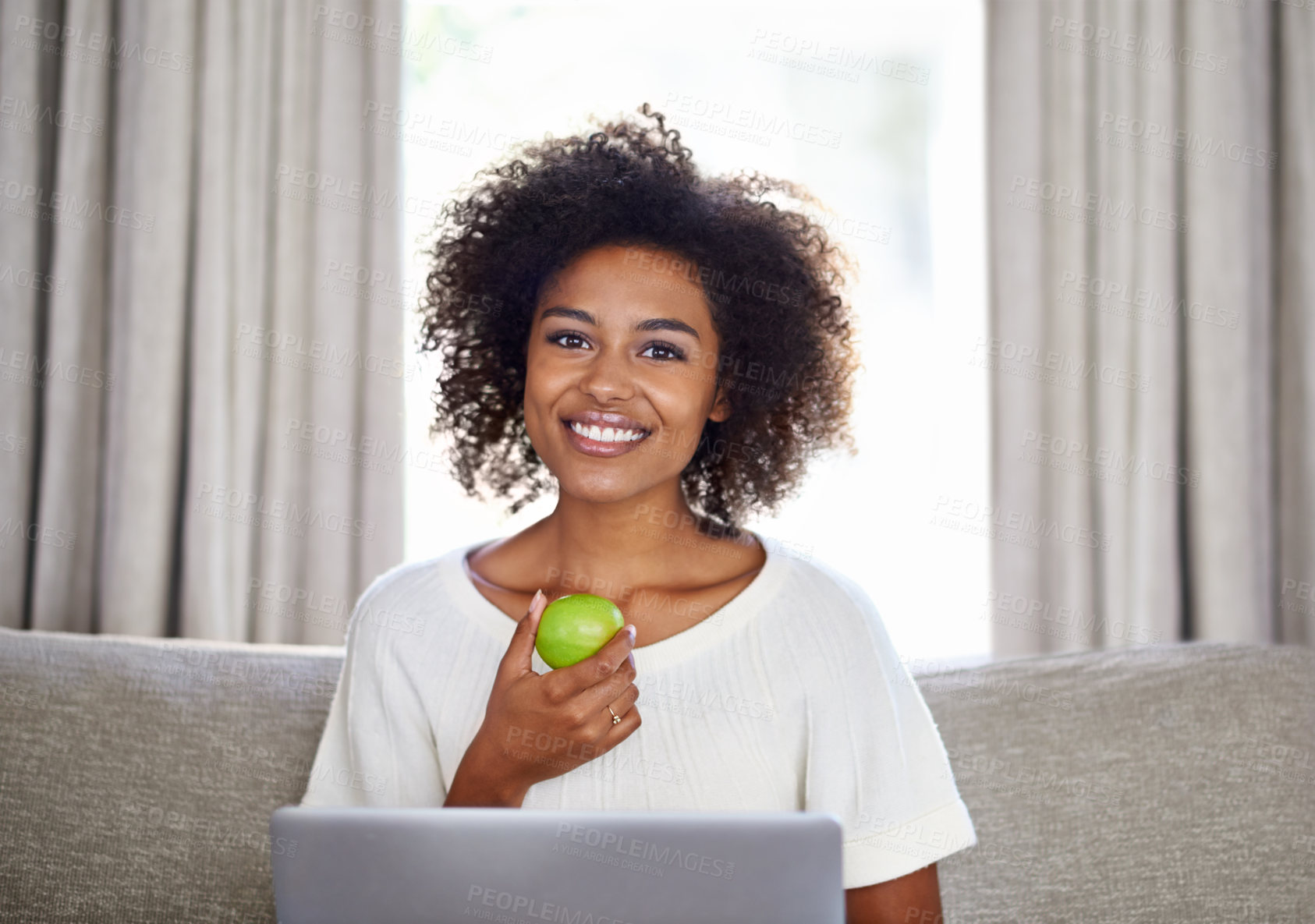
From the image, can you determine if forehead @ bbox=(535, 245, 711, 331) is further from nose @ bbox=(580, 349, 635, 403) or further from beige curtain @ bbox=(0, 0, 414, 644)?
beige curtain @ bbox=(0, 0, 414, 644)

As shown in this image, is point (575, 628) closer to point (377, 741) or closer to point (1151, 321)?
point (377, 741)

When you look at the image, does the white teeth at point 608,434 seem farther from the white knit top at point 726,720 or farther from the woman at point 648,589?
the white knit top at point 726,720

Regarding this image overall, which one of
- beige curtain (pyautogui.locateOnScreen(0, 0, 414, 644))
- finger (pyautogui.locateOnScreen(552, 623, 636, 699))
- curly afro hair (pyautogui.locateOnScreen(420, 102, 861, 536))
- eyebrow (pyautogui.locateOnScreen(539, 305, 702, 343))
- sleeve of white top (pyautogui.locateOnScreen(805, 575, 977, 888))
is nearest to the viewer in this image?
finger (pyautogui.locateOnScreen(552, 623, 636, 699))

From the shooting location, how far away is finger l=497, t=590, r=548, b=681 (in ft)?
4.26

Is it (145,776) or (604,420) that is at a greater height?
(604,420)

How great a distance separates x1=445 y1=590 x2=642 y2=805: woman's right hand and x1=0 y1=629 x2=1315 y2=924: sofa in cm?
51

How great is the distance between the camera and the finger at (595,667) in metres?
1.26

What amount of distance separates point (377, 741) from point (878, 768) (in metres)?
0.67

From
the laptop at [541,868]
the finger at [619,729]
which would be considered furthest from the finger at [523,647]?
the laptop at [541,868]

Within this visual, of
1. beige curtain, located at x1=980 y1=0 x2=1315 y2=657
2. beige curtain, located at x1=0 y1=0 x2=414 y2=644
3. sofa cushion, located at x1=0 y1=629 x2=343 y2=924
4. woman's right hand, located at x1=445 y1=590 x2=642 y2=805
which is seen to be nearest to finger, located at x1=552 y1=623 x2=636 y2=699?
woman's right hand, located at x1=445 y1=590 x2=642 y2=805

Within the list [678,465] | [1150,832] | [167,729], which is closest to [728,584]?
[678,465]

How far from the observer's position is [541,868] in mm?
955

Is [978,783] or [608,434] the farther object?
[978,783]

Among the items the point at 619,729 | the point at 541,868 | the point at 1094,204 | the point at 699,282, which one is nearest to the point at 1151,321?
the point at 1094,204
